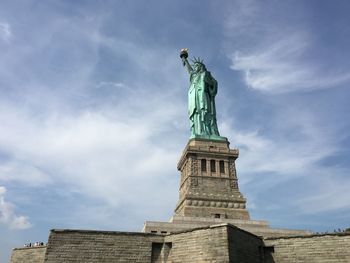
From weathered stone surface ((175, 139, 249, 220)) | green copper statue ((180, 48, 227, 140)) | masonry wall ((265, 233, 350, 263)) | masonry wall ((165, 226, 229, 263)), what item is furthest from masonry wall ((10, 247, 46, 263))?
green copper statue ((180, 48, 227, 140))

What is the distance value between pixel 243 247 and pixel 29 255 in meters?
13.5

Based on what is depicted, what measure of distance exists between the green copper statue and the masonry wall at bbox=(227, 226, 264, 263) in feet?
65.1

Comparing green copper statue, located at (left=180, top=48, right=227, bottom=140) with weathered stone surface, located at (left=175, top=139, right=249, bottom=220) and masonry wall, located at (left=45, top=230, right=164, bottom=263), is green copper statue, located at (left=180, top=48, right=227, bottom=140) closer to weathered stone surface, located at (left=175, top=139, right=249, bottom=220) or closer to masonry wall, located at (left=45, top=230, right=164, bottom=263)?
weathered stone surface, located at (left=175, top=139, right=249, bottom=220)

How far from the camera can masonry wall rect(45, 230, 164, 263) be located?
1620cm

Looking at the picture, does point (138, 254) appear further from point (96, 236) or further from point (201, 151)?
point (201, 151)

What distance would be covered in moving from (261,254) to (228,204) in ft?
48.4

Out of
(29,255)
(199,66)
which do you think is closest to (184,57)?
(199,66)

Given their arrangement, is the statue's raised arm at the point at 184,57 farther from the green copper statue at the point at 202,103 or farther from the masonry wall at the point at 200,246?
the masonry wall at the point at 200,246

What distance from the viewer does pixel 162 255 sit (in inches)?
664

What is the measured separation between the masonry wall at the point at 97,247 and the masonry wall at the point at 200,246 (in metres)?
1.45

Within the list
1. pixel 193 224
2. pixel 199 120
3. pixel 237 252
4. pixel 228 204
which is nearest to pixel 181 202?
pixel 228 204

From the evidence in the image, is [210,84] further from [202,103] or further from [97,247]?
[97,247]

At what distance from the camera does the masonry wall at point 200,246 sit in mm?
14578

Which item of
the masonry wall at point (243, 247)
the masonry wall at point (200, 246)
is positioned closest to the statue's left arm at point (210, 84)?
the masonry wall at point (243, 247)
